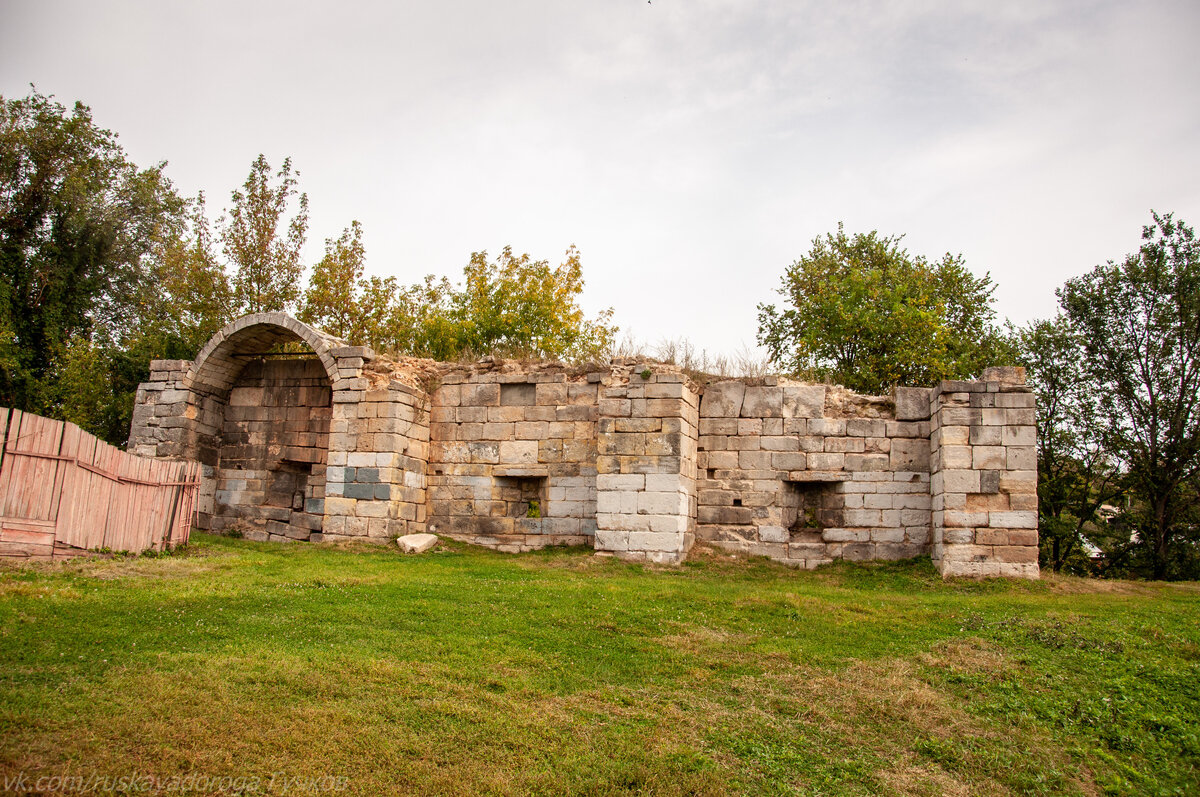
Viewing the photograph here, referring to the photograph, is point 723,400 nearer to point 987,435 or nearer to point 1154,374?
point 987,435

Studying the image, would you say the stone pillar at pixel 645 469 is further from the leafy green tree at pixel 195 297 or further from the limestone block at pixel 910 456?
the leafy green tree at pixel 195 297

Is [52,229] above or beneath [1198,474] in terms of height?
above

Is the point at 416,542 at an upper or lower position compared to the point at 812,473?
lower

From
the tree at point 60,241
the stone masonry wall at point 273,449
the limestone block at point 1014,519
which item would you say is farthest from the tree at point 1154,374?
the tree at point 60,241

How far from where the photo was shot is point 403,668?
255 inches

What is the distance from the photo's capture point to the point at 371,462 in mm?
14016

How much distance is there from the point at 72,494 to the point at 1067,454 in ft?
68.2

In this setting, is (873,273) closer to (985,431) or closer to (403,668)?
(985,431)

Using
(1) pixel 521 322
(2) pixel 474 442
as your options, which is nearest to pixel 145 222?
(1) pixel 521 322

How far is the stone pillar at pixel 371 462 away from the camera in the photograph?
13875mm

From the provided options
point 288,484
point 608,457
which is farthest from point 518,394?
point 288,484

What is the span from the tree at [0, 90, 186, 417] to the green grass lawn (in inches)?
761

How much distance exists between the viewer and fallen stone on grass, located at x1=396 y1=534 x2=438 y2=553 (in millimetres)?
13359

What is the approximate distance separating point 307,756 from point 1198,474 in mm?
20916
